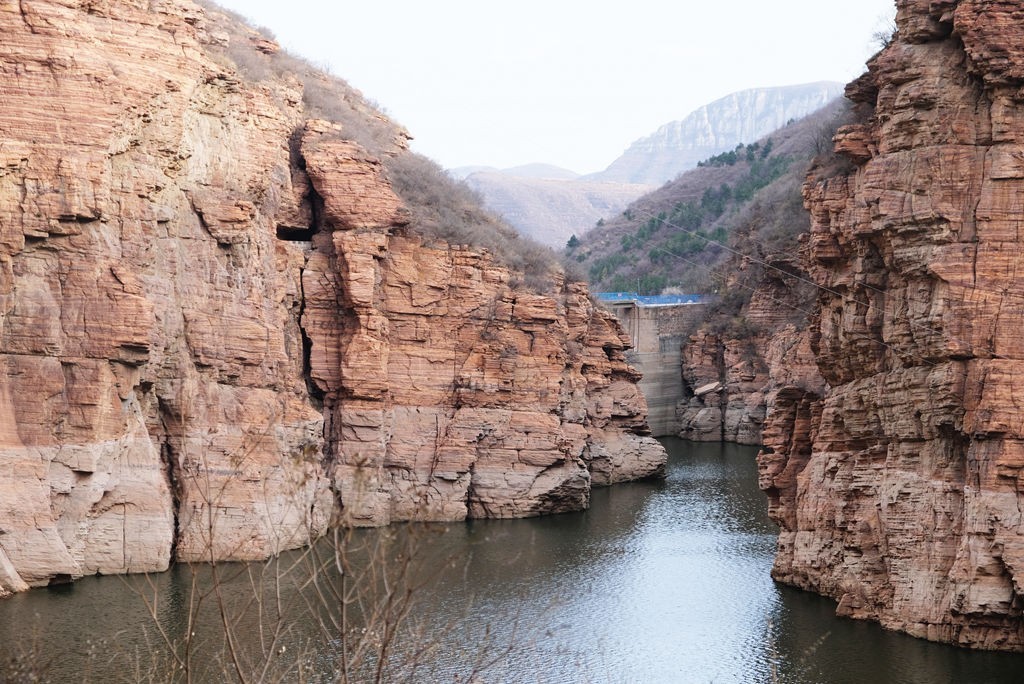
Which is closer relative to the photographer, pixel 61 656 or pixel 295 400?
pixel 61 656

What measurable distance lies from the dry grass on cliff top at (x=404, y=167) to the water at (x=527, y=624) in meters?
12.0

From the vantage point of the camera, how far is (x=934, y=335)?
2839cm

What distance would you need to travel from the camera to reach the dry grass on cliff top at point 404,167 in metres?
48.0

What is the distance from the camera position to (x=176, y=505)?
37.1 meters

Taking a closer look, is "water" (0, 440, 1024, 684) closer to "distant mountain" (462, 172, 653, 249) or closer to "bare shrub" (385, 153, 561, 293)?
"bare shrub" (385, 153, 561, 293)

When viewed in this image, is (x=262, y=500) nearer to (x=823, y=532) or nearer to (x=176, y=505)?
(x=176, y=505)

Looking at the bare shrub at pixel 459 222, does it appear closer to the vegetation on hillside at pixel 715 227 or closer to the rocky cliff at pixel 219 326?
the rocky cliff at pixel 219 326

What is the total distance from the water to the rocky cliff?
226 centimetres

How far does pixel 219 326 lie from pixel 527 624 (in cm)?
1424

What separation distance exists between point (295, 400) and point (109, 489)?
8.86 meters

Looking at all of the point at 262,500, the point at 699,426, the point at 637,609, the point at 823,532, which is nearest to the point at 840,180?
the point at 823,532

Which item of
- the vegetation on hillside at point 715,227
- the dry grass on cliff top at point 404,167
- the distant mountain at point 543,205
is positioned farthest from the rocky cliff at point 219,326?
the distant mountain at point 543,205

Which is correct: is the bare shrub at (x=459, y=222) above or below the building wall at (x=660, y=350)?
above

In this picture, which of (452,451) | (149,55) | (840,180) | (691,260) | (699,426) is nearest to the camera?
(840,180)
